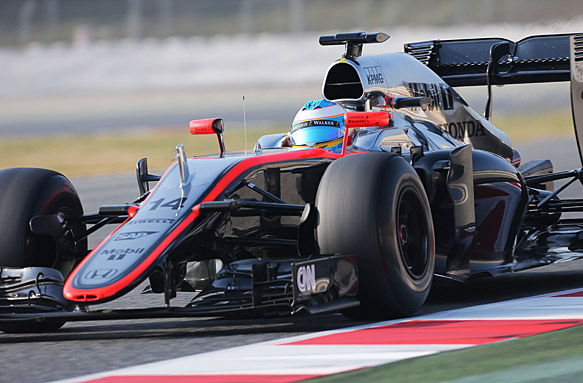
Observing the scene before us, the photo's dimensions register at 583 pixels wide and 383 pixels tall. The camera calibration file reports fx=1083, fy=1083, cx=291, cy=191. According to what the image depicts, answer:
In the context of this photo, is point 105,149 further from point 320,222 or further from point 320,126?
point 320,222

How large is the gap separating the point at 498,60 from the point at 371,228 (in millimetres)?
3784

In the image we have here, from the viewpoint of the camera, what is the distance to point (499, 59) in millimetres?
9008

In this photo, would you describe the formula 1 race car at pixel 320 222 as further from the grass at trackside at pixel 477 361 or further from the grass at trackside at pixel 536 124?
the grass at trackside at pixel 536 124

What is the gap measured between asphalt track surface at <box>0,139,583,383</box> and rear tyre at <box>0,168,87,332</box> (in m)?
0.41

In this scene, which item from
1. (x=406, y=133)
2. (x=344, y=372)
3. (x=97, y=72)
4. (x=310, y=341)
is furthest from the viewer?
(x=97, y=72)

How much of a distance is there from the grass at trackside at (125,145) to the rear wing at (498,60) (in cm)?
1327

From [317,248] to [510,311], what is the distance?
3.70 feet

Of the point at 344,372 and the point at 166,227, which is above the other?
the point at 166,227

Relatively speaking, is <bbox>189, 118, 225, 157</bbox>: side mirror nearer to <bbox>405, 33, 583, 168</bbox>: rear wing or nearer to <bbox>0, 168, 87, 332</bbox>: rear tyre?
<bbox>0, 168, 87, 332</bbox>: rear tyre

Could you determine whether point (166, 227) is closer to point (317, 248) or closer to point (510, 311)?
point (317, 248)

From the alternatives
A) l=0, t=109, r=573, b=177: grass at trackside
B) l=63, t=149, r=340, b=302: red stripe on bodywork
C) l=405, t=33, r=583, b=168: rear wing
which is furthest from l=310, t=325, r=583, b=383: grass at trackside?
l=0, t=109, r=573, b=177: grass at trackside

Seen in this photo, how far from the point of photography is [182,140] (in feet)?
92.5

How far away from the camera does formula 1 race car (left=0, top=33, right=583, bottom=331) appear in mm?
5602

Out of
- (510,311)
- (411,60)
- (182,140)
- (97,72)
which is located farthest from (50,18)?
(510,311)
